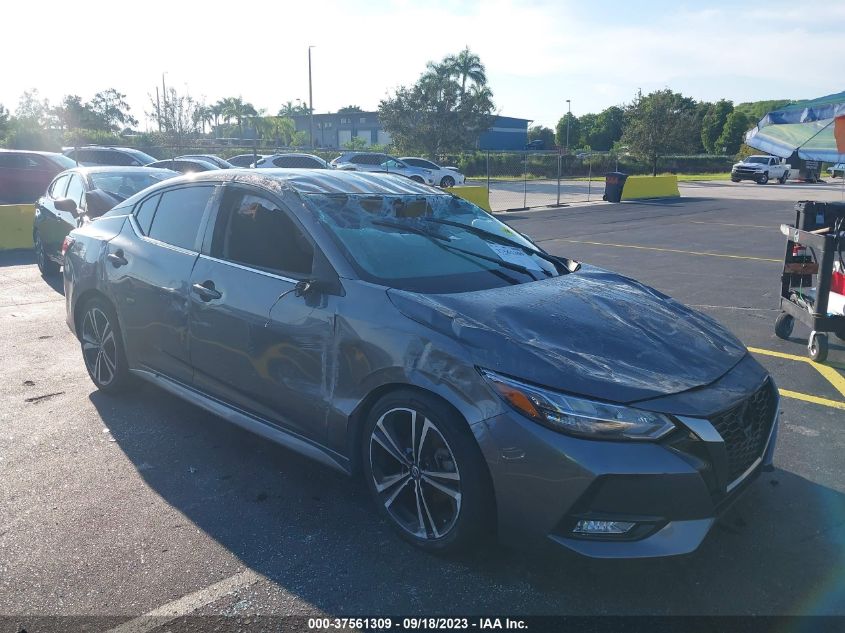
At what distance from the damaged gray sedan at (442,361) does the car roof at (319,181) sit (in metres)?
0.02

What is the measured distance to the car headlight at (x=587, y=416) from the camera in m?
2.72

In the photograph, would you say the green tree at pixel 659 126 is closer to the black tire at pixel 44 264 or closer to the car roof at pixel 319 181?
the black tire at pixel 44 264

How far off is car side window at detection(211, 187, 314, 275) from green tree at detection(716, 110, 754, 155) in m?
74.9

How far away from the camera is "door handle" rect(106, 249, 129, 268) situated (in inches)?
189

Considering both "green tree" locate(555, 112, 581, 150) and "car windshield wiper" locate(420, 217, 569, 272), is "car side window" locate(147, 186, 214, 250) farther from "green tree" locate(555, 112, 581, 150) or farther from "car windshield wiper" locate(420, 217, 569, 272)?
"green tree" locate(555, 112, 581, 150)

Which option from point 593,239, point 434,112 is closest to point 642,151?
point 434,112

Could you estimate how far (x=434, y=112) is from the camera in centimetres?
5066

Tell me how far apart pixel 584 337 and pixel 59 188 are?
370 inches

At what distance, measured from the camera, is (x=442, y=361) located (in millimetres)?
2988

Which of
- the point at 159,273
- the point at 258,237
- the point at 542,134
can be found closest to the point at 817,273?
the point at 258,237

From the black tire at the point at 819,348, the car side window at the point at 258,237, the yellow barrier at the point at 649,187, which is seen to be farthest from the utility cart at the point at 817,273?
the yellow barrier at the point at 649,187

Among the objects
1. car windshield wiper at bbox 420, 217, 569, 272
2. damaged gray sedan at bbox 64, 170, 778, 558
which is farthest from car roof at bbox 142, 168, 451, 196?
car windshield wiper at bbox 420, 217, 569, 272

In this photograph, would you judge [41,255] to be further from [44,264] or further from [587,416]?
[587,416]

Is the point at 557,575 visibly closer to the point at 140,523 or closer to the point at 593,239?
the point at 140,523
